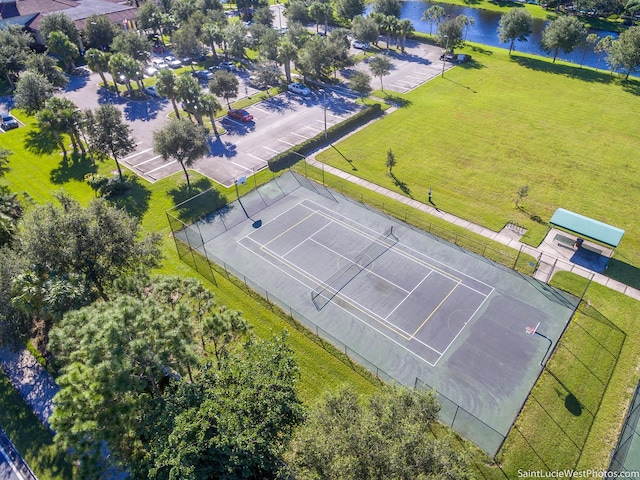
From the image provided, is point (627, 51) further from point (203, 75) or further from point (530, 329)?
point (203, 75)

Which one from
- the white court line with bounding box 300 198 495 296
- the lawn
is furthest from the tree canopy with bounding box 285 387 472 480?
the lawn

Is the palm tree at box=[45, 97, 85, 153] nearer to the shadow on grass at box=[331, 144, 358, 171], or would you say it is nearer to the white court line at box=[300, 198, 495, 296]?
the white court line at box=[300, 198, 495, 296]

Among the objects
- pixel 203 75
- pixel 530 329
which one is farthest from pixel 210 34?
pixel 530 329

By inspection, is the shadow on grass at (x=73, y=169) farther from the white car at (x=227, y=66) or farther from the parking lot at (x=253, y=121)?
the white car at (x=227, y=66)

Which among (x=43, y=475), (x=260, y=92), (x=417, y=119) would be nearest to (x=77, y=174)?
(x=260, y=92)

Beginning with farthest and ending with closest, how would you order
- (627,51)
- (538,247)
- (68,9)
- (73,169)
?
(68,9) < (627,51) < (73,169) < (538,247)
